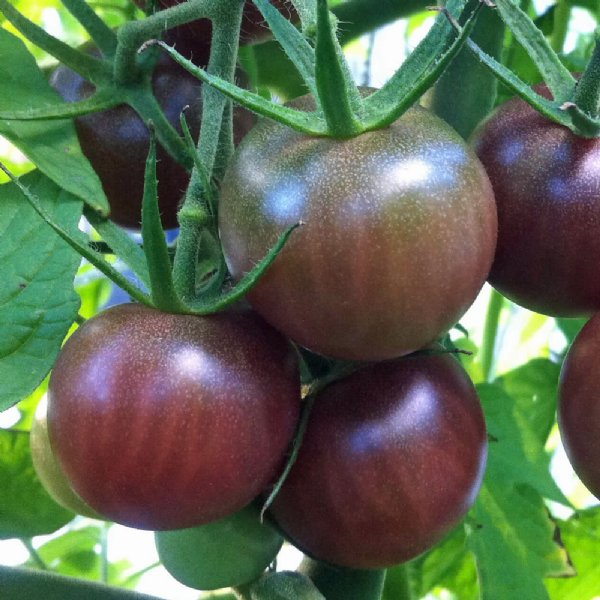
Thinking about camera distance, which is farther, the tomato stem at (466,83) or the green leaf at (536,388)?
the green leaf at (536,388)

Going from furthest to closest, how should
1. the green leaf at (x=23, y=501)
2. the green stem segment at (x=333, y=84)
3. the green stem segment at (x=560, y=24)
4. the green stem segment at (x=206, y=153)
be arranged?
the green stem segment at (x=560, y=24)
the green leaf at (x=23, y=501)
the green stem segment at (x=206, y=153)
the green stem segment at (x=333, y=84)

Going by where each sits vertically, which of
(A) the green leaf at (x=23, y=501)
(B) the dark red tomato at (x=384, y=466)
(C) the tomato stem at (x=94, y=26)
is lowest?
(A) the green leaf at (x=23, y=501)

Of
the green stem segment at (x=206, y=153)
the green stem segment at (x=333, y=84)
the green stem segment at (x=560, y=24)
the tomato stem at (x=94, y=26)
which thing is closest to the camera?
the green stem segment at (x=333, y=84)

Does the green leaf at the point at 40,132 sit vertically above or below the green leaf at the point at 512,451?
above

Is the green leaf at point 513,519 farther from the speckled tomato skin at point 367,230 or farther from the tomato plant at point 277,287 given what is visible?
the speckled tomato skin at point 367,230

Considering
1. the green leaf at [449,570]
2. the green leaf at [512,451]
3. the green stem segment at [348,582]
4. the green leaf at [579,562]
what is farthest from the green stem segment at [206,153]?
the green leaf at [579,562]

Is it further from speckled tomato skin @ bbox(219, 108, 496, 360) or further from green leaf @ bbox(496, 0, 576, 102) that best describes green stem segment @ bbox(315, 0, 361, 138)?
green leaf @ bbox(496, 0, 576, 102)
